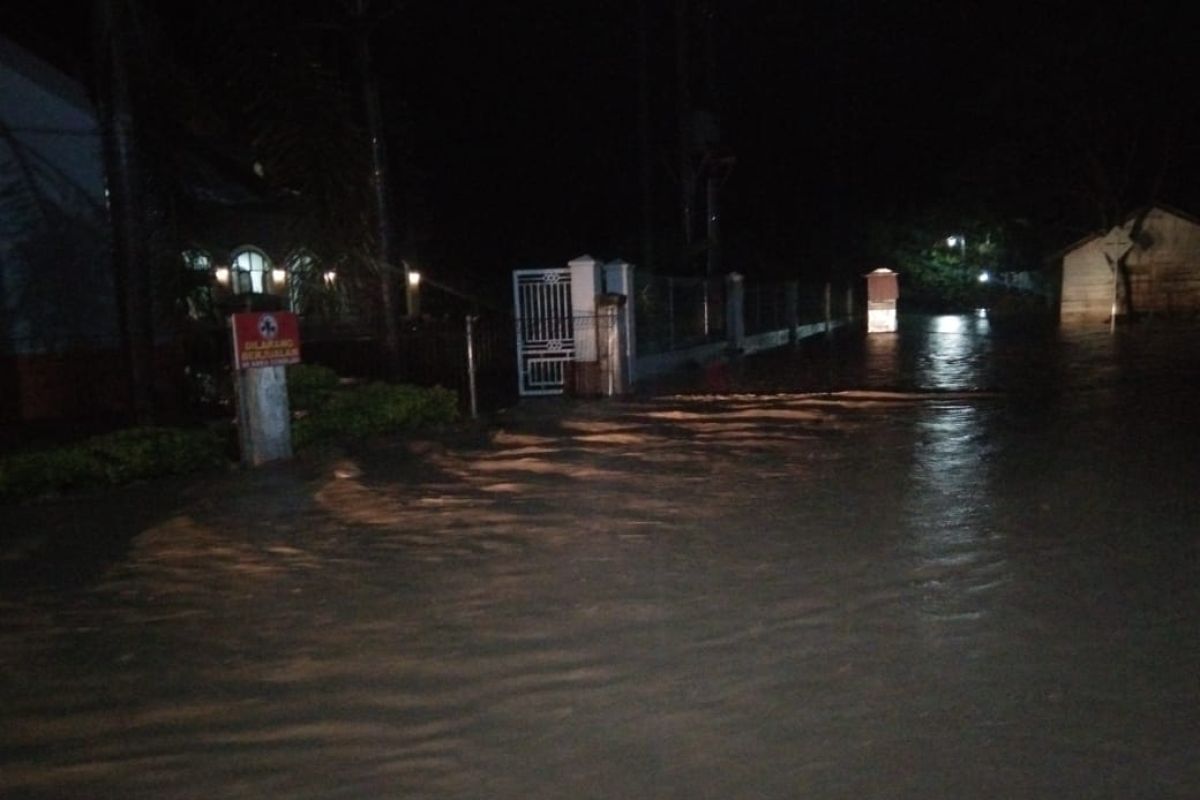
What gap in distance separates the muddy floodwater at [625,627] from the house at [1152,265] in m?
29.4

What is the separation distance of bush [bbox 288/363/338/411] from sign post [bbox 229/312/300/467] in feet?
5.24

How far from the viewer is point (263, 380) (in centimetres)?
1195

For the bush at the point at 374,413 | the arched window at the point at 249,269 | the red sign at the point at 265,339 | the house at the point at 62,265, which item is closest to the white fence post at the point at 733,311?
the arched window at the point at 249,269

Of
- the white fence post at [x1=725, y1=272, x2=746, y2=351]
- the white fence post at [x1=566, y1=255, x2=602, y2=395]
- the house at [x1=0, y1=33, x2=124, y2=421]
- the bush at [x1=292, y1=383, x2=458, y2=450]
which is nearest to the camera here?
the bush at [x1=292, y1=383, x2=458, y2=450]

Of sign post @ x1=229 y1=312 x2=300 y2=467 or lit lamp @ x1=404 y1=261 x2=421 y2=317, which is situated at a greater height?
lit lamp @ x1=404 y1=261 x2=421 y2=317

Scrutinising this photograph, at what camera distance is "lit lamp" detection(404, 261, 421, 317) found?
1099 inches

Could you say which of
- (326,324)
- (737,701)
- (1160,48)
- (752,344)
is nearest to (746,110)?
(1160,48)

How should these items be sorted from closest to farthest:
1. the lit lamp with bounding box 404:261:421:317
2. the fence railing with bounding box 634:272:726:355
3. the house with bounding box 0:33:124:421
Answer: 1. the house with bounding box 0:33:124:421
2. the fence railing with bounding box 634:272:726:355
3. the lit lamp with bounding box 404:261:421:317

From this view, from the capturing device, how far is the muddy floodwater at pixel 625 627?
473 centimetres

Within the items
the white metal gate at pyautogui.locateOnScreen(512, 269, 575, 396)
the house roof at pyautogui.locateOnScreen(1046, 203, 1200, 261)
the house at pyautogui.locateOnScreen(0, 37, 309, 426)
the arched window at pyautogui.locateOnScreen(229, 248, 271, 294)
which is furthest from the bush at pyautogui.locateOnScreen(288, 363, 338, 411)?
the house roof at pyautogui.locateOnScreen(1046, 203, 1200, 261)

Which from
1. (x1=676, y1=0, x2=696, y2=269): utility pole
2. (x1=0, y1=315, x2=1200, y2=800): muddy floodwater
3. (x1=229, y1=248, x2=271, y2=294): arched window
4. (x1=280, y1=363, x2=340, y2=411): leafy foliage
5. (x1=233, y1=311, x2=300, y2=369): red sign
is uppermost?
(x1=676, y1=0, x2=696, y2=269): utility pole

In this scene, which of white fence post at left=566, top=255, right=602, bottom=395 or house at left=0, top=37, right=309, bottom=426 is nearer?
house at left=0, top=37, right=309, bottom=426

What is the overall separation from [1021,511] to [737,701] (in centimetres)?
436

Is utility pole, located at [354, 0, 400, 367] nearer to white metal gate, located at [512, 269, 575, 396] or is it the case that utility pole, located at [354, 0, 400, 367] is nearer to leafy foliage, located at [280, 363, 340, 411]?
leafy foliage, located at [280, 363, 340, 411]
